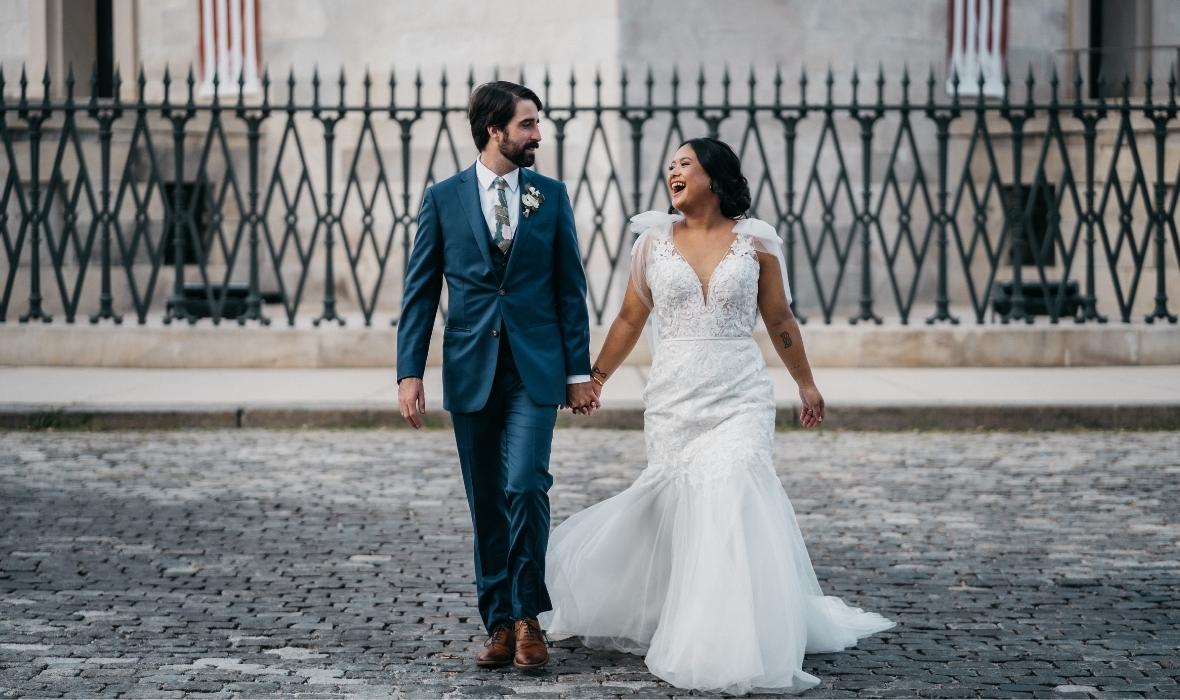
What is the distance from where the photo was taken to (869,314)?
540 inches

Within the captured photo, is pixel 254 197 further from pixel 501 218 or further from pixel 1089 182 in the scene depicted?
pixel 501 218

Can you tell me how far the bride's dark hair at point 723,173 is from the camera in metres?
5.42

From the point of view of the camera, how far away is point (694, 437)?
215 inches

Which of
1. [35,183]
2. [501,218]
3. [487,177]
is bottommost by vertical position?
[501,218]

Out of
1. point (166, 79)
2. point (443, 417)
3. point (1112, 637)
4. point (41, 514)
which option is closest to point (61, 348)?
point (166, 79)

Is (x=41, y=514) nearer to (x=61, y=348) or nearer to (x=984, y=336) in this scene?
(x=61, y=348)

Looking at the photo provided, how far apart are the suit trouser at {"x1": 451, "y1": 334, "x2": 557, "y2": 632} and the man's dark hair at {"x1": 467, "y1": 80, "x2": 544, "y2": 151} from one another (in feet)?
2.19

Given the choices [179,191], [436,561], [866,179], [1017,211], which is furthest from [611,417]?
[179,191]

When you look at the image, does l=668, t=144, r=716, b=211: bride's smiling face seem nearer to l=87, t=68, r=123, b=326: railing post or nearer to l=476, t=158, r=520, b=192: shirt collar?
l=476, t=158, r=520, b=192: shirt collar

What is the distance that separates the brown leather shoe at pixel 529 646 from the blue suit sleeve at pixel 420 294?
87 cm

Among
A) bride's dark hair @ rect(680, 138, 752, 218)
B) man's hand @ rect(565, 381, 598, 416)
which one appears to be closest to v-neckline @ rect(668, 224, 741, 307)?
bride's dark hair @ rect(680, 138, 752, 218)

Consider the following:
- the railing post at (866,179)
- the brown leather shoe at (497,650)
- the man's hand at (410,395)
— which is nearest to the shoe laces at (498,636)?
the brown leather shoe at (497,650)

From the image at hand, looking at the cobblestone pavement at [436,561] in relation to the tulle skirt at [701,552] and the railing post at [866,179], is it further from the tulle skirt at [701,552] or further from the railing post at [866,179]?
the railing post at [866,179]

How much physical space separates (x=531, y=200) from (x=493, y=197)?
0.13 m
